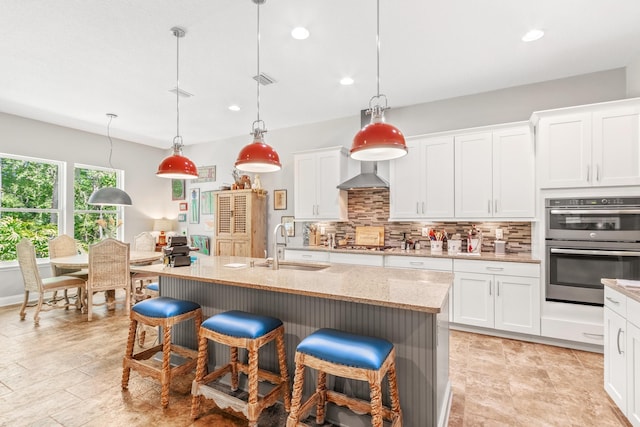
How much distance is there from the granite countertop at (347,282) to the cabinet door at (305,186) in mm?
2216

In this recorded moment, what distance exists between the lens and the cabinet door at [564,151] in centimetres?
321

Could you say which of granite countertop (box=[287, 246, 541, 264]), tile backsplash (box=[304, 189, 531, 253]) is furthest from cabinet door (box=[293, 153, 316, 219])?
granite countertop (box=[287, 246, 541, 264])

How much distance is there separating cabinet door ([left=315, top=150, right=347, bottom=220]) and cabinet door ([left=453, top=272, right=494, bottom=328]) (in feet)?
6.26

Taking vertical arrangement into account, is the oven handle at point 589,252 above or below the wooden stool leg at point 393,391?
above

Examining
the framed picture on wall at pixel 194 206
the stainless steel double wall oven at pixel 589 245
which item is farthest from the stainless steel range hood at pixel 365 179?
the framed picture on wall at pixel 194 206

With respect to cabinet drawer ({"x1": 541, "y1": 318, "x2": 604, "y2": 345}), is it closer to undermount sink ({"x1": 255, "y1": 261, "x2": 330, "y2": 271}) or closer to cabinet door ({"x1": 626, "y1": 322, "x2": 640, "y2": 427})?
cabinet door ({"x1": 626, "y1": 322, "x2": 640, "y2": 427})

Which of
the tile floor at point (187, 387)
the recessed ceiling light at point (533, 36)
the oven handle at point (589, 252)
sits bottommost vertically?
the tile floor at point (187, 387)

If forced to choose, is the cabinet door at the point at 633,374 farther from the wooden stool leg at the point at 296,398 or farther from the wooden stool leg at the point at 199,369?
the wooden stool leg at the point at 199,369

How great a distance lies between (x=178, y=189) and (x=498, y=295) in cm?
634

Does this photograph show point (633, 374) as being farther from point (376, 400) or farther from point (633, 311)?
point (376, 400)

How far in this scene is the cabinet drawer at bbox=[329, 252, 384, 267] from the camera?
4.18 meters

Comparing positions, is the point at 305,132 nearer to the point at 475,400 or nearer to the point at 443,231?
the point at 443,231

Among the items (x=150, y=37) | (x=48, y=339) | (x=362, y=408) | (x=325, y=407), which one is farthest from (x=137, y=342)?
(x=150, y=37)

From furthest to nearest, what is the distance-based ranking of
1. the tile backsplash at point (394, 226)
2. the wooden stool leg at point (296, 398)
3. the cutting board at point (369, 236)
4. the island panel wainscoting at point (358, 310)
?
the cutting board at point (369, 236)
the tile backsplash at point (394, 226)
the island panel wainscoting at point (358, 310)
the wooden stool leg at point (296, 398)
